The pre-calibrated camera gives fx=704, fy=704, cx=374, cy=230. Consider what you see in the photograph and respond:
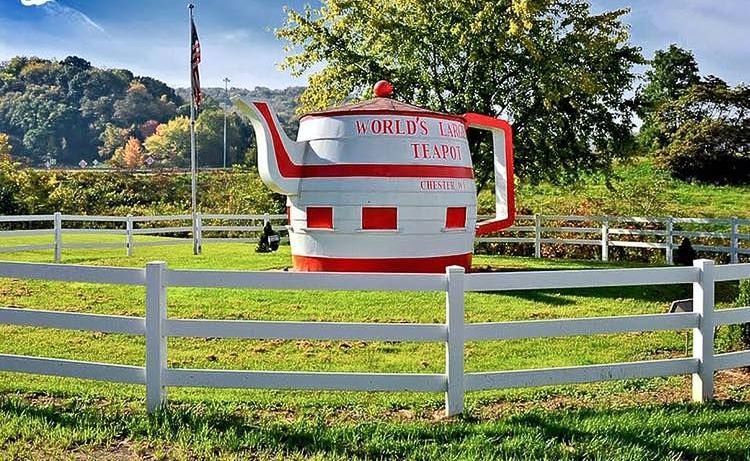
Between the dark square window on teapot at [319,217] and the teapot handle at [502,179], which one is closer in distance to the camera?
the dark square window on teapot at [319,217]

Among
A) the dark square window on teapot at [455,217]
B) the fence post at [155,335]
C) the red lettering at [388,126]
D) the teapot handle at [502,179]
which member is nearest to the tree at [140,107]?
the teapot handle at [502,179]

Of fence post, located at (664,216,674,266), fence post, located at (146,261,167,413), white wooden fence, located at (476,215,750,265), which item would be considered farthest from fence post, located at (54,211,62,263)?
fence post, located at (664,216,674,266)

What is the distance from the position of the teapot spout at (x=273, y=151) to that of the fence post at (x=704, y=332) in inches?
269

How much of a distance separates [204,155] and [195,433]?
96.9m

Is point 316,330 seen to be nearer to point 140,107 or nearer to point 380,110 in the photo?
point 380,110

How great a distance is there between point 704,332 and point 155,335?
3938 mm

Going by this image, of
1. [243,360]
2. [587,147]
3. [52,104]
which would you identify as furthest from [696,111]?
[52,104]

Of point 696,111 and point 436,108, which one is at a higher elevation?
point 696,111

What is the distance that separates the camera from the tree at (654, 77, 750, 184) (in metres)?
35.0

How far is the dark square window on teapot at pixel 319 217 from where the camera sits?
1078 centimetres

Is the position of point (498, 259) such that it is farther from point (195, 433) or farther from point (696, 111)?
point (696, 111)

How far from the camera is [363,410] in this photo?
5.07 meters

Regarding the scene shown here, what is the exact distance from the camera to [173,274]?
15.4ft

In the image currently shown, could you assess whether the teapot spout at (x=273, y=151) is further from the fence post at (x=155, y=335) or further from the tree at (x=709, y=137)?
the tree at (x=709, y=137)
